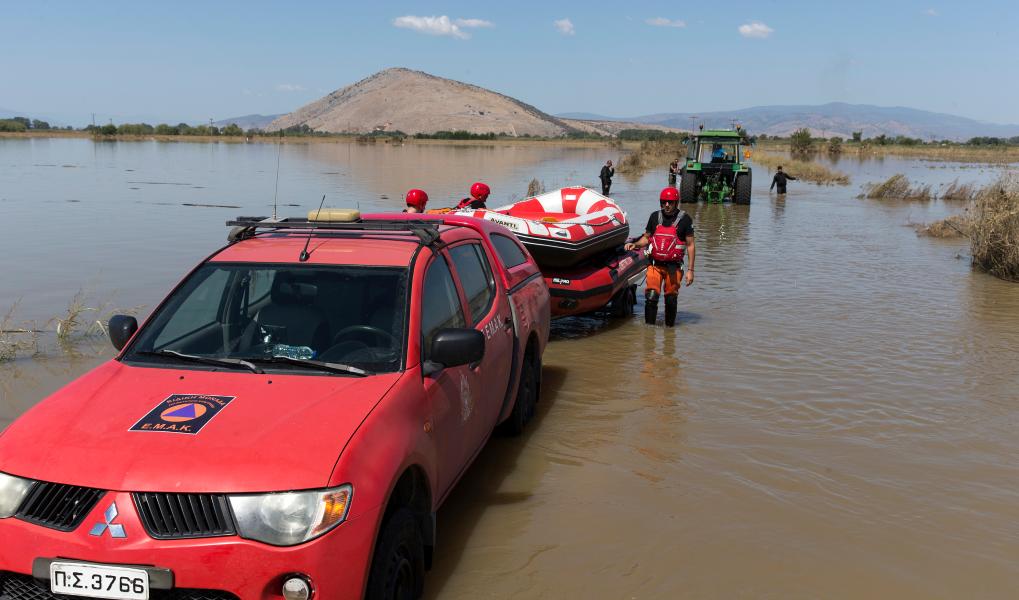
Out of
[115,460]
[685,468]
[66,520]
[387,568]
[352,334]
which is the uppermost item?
[352,334]

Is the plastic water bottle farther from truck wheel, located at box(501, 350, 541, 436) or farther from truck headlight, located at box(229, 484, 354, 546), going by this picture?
truck wheel, located at box(501, 350, 541, 436)

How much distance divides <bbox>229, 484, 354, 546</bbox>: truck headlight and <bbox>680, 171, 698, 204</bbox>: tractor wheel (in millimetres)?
24131

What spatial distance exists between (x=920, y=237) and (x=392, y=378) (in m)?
18.0

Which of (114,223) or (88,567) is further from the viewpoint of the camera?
(114,223)

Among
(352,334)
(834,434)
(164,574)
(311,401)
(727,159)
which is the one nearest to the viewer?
(164,574)

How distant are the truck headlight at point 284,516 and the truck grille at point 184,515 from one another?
47 mm

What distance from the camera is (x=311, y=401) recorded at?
11.3 ft

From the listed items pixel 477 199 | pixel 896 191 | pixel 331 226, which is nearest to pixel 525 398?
pixel 331 226

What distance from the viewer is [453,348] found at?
3824 millimetres

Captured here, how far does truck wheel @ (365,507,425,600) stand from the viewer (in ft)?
10.3

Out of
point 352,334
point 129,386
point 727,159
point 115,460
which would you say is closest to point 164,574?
point 115,460

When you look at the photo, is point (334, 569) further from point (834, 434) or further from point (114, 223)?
point (114, 223)

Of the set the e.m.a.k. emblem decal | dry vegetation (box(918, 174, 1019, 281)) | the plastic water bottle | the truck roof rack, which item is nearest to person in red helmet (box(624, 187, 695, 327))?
the truck roof rack

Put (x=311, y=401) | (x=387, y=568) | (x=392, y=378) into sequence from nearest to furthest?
(x=387, y=568) → (x=311, y=401) → (x=392, y=378)
